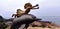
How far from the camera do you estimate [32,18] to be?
18.6 ft

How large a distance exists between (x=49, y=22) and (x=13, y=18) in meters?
9.20

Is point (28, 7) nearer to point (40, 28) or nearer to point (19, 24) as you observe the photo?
point (19, 24)

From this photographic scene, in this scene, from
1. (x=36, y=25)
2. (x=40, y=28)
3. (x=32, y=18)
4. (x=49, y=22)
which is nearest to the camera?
(x=32, y=18)

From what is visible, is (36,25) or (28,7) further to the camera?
(36,25)

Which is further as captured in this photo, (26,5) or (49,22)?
(49,22)

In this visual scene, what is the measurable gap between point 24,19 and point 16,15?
0.86 feet

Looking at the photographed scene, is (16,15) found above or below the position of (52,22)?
above

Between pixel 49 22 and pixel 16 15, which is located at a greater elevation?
pixel 16 15

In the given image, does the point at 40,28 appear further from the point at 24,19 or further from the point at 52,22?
the point at 24,19

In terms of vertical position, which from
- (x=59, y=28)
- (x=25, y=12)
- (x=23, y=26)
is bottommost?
(x=59, y=28)

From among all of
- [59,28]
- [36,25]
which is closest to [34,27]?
[36,25]

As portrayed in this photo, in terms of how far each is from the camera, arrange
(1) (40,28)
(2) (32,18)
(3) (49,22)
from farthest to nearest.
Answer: (3) (49,22), (1) (40,28), (2) (32,18)

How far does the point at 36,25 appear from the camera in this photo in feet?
44.3

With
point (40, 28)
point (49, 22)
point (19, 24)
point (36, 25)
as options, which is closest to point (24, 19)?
point (19, 24)
